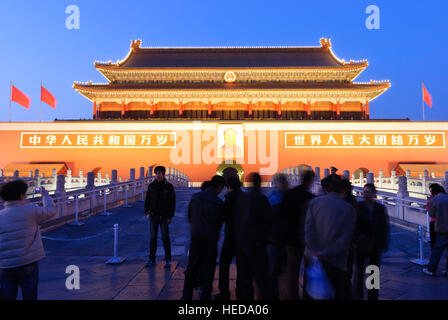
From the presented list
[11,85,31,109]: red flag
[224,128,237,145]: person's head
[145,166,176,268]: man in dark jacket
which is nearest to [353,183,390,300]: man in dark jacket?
[145,166,176,268]: man in dark jacket

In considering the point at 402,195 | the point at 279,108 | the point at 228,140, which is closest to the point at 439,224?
the point at 402,195

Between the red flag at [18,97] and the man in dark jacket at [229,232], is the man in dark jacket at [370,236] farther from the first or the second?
the red flag at [18,97]

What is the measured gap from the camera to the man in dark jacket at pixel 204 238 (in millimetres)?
3324

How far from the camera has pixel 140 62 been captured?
25.6 m

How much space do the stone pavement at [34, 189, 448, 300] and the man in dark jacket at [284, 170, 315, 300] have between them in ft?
3.38

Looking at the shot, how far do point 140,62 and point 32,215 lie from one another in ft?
82.8

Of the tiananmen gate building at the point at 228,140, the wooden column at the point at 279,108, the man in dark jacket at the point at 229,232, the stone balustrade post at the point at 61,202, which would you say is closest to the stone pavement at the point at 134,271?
the man in dark jacket at the point at 229,232

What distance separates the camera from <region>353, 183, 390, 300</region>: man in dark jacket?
128 inches

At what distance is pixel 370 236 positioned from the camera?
3.28 metres

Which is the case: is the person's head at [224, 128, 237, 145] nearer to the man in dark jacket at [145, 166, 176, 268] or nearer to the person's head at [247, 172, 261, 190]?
the man in dark jacket at [145, 166, 176, 268]

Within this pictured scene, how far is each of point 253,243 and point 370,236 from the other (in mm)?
1335
